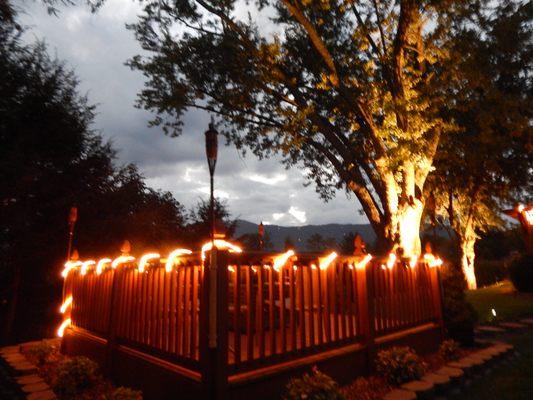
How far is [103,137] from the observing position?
13.9 meters

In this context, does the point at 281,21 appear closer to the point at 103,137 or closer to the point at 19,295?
the point at 103,137

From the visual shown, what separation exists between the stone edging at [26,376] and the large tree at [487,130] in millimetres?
11475

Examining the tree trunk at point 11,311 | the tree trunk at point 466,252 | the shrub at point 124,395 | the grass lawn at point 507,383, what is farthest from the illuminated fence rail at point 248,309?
the tree trunk at point 466,252

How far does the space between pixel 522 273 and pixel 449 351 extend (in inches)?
482

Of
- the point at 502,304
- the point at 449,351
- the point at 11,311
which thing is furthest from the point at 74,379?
the point at 502,304

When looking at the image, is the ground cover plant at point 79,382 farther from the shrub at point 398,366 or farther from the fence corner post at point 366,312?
the shrub at point 398,366

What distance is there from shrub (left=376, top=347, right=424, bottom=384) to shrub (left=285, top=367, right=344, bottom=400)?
5.50ft

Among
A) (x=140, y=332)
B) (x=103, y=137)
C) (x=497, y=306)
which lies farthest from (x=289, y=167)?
(x=140, y=332)

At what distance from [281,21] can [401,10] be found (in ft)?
15.7

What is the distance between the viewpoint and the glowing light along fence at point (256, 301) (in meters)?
4.78

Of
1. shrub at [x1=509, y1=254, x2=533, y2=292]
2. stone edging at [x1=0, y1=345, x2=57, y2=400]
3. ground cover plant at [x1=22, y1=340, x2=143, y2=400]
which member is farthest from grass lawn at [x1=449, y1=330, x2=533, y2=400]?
shrub at [x1=509, y1=254, x2=533, y2=292]

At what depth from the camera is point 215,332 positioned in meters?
4.24

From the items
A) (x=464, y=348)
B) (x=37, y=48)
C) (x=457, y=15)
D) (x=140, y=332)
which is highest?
(x=37, y=48)

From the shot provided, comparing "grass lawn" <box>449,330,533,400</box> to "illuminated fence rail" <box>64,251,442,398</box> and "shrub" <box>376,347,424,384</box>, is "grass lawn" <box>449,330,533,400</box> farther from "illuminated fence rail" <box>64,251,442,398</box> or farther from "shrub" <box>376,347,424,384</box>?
"illuminated fence rail" <box>64,251,442,398</box>
